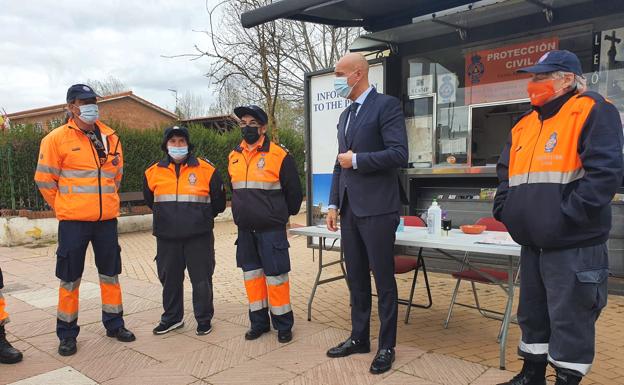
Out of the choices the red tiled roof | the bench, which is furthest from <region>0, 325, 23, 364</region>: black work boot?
the red tiled roof

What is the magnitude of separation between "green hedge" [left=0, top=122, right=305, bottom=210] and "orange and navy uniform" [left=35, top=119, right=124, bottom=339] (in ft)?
22.5

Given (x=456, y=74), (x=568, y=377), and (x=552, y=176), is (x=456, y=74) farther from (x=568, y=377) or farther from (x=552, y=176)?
(x=568, y=377)

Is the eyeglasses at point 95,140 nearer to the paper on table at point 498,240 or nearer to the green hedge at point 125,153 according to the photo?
the paper on table at point 498,240

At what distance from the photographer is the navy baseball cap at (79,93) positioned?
151 inches

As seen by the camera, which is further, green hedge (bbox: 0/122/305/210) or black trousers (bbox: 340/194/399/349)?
green hedge (bbox: 0/122/305/210)

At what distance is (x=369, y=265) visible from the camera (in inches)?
135

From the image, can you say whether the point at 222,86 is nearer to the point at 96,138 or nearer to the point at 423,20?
the point at 423,20

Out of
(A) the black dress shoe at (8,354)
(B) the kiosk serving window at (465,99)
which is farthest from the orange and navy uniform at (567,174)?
(A) the black dress shoe at (8,354)

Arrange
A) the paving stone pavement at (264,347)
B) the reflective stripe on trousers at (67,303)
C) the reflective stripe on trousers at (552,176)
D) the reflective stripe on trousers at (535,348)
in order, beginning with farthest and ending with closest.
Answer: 1. the reflective stripe on trousers at (67,303)
2. the paving stone pavement at (264,347)
3. the reflective stripe on trousers at (535,348)
4. the reflective stripe on trousers at (552,176)

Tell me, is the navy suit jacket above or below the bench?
above

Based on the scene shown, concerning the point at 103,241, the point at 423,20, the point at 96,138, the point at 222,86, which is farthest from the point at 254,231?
the point at 222,86

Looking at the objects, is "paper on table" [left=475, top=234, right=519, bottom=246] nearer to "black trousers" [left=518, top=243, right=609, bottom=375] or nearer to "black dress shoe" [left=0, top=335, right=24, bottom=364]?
"black trousers" [left=518, top=243, right=609, bottom=375]

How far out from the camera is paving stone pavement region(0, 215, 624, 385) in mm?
3301

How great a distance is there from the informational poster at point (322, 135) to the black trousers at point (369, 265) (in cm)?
351
